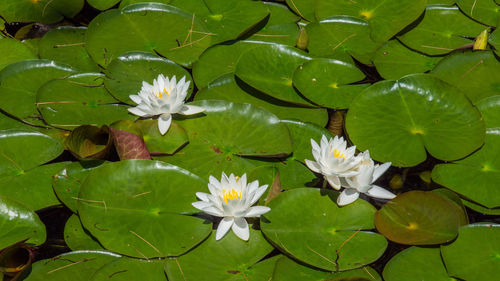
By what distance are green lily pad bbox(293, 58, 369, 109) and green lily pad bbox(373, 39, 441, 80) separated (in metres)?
0.16

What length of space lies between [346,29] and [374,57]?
0.27m

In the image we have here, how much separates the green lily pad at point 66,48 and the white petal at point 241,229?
1.44m

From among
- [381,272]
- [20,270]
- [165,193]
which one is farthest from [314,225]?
[20,270]

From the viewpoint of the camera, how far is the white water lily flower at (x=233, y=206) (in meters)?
1.78

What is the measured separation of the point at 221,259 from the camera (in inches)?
70.9

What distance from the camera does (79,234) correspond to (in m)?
1.95

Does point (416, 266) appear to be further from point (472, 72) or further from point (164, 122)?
point (164, 122)

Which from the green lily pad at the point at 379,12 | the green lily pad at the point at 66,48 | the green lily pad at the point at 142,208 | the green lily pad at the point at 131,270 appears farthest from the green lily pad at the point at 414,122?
the green lily pad at the point at 66,48

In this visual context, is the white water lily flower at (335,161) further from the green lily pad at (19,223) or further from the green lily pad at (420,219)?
the green lily pad at (19,223)

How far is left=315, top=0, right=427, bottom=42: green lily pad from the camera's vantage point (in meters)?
2.61

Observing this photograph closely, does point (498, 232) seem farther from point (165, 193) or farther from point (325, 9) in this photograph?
point (325, 9)

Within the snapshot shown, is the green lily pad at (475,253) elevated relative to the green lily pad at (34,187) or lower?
elevated

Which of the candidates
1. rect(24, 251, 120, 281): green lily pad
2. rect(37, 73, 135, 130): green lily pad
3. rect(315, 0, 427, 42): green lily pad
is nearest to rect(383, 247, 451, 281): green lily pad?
rect(24, 251, 120, 281): green lily pad

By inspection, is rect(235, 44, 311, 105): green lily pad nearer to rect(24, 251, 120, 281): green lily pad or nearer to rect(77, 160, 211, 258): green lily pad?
rect(77, 160, 211, 258): green lily pad
